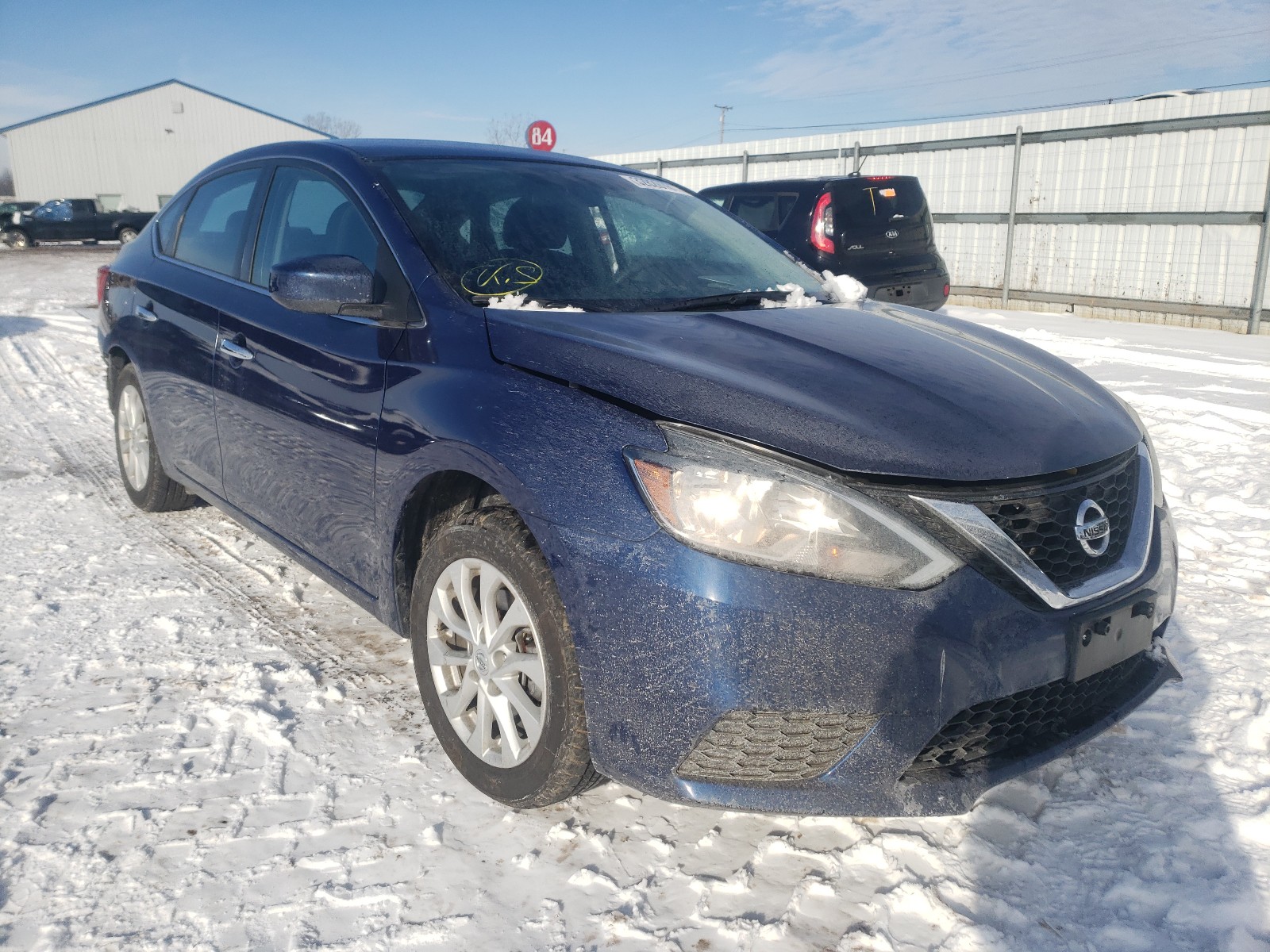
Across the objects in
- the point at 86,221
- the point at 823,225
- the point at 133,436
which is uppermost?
the point at 86,221

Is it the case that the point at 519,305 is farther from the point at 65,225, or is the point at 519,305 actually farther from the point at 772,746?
the point at 65,225

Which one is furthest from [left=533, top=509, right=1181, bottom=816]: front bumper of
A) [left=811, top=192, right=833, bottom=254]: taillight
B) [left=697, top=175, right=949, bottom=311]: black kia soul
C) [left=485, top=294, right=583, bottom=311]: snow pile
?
[left=811, top=192, right=833, bottom=254]: taillight

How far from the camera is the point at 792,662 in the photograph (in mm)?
1886

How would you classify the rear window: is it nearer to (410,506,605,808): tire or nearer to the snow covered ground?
the snow covered ground

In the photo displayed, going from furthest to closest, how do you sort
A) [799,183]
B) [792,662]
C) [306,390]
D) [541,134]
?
[541,134]
[799,183]
[306,390]
[792,662]

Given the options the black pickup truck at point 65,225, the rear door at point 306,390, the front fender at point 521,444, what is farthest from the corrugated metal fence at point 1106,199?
the black pickup truck at point 65,225

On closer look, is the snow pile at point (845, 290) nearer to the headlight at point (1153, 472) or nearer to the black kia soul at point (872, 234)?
the headlight at point (1153, 472)

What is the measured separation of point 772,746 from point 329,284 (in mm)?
1655

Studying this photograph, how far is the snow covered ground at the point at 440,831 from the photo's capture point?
200cm

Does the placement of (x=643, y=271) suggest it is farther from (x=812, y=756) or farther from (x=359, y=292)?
(x=812, y=756)

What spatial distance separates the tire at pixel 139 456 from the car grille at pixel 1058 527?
3647mm

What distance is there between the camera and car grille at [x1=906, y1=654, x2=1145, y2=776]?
1.99 meters

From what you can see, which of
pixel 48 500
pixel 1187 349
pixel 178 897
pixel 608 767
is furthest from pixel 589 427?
pixel 1187 349

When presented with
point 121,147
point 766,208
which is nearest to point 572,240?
point 766,208
